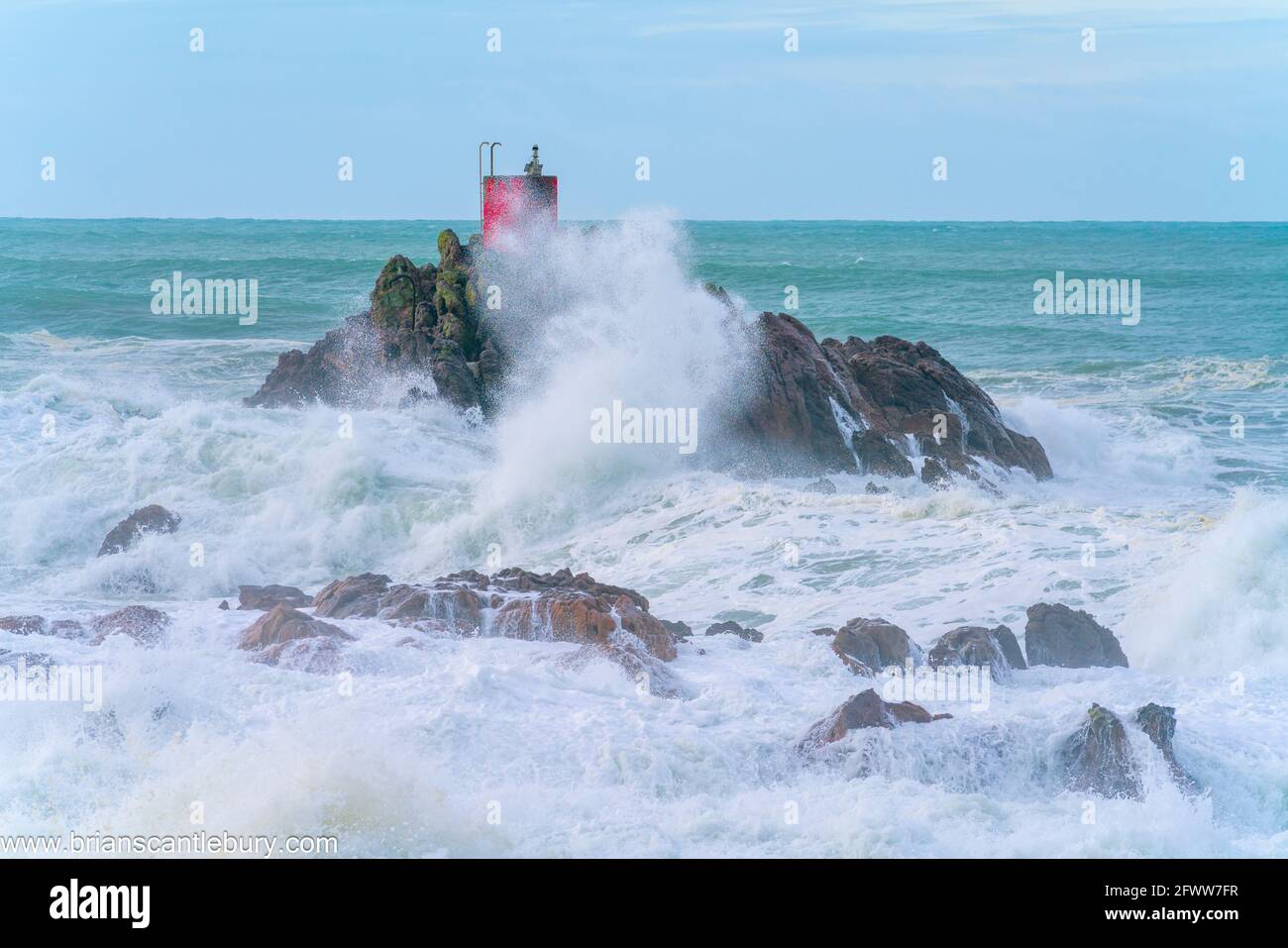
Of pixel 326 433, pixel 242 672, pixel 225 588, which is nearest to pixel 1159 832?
pixel 242 672

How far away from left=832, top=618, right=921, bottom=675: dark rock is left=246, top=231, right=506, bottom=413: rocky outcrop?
8474 millimetres

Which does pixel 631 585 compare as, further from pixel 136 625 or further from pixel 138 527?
pixel 138 527

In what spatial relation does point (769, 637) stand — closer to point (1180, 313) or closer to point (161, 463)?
point (161, 463)

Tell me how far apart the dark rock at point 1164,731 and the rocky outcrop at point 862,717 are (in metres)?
1.15

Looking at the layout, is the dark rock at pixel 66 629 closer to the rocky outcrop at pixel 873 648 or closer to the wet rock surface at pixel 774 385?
the rocky outcrop at pixel 873 648

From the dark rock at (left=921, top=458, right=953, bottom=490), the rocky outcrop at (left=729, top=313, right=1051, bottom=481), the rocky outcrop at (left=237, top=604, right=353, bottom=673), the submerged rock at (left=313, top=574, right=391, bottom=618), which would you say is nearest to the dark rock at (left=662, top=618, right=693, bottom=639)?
the submerged rock at (left=313, top=574, right=391, bottom=618)

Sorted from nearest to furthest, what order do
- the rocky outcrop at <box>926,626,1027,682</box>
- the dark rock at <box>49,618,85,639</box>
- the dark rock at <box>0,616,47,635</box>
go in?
the rocky outcrop at <box>926,626,1027,682</box>, the dark rock at <box>49,618,85,639</box>, the dark rock at <box>0,616,47,635</box>

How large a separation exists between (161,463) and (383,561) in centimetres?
334

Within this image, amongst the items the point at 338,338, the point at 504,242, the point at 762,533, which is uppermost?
the point at 504,242

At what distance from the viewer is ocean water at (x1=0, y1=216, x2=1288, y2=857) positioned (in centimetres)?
740

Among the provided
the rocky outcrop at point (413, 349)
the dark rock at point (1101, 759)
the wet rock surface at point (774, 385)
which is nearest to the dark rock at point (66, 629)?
the dark rock at point (1101, 759)

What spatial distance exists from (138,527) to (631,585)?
4889 mm

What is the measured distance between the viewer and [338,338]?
18.8 metres

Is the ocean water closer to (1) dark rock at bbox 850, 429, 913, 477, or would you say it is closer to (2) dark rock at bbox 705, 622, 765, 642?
(2) dark rock at bbox 705, 622, 765, 642
